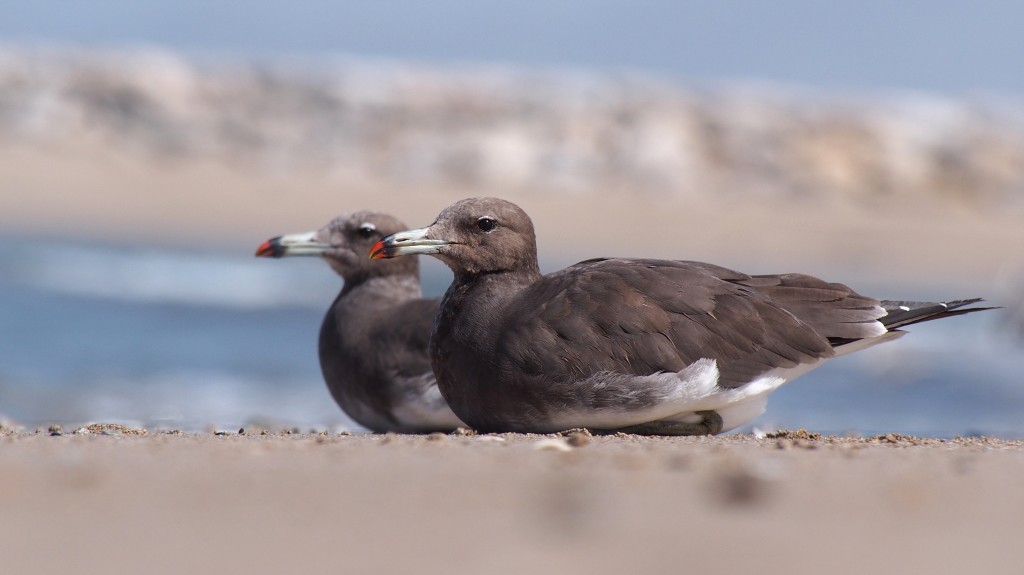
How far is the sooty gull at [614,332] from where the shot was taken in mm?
6039

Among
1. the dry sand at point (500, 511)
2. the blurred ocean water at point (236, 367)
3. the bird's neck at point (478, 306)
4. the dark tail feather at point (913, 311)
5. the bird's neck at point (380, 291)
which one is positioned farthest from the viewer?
the blurred ocean water at point (236, 367)

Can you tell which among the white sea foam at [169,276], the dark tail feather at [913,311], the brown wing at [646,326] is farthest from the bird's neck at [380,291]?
the white sea foam at [169,276]

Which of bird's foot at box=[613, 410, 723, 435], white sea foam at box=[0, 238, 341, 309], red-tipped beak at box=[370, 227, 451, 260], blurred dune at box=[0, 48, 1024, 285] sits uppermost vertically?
blurred dune at box=[0, 48, 1024, 285]

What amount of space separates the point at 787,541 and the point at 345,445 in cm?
217

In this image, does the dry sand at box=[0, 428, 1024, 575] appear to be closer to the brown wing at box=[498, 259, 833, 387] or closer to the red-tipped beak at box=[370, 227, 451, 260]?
the brown wing at box=[498, 259, 833, 387]

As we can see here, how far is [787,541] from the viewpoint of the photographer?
346 cm

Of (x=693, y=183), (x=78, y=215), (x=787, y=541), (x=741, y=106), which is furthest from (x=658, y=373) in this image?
(x=741, y=106)

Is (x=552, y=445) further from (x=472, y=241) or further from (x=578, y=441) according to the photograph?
(x=472, y=241)

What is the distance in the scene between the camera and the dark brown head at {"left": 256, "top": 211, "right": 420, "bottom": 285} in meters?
8.45

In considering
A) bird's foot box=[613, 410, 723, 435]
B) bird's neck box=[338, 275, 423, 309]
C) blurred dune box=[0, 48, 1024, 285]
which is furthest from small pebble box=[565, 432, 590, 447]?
blurred dune box=[0, 48, 1024, 285]

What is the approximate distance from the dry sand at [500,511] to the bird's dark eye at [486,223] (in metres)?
1.76

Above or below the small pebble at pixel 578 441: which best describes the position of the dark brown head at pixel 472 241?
above

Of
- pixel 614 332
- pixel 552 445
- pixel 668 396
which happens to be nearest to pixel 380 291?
pixel 614 332

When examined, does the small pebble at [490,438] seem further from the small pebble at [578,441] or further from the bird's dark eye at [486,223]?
the bird's dark eye at [486,223]
